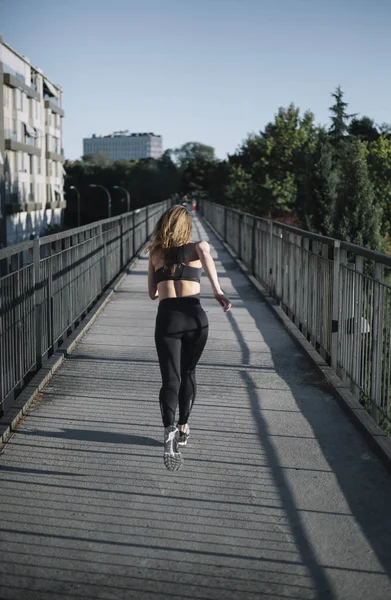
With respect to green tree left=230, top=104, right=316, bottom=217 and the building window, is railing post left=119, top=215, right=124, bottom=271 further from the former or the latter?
the building window

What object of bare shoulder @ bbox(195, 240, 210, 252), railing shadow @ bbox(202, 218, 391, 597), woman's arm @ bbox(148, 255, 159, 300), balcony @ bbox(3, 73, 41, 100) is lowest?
railing shadow @ bbox(202, 218, 391, 597)

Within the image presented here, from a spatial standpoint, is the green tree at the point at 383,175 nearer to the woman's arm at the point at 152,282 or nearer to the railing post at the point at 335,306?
the railing post at the point at 335,306

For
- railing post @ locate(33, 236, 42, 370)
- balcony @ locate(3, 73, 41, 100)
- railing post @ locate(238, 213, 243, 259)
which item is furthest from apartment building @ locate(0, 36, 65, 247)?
railing post @ locate(33, 236, 42, 370)

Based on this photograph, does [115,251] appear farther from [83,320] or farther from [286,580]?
[286,580]

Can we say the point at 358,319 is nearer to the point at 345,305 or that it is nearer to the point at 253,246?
the point at 345,305

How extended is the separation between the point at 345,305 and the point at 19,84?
238 ft

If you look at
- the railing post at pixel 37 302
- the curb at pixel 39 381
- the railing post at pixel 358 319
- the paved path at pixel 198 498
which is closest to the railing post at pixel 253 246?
the curb at pixel 39 381

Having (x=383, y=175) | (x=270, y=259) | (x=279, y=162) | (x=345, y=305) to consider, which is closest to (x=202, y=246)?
(x=345, y=305)

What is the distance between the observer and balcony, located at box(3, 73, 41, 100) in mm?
71188

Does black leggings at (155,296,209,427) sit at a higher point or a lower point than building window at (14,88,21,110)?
lower

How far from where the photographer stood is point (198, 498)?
4.48m

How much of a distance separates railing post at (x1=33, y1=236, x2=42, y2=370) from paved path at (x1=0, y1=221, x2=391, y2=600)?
1.09 feet

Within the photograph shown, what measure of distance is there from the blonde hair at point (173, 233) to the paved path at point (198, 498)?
1287 millimetres

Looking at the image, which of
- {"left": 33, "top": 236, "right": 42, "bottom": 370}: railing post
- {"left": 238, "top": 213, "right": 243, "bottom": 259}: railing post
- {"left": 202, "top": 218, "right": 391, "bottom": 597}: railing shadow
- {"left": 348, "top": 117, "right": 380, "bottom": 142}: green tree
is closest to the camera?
{"left": 202, "top": 218, "right": 391, "bottom": 597}: railing shadow
